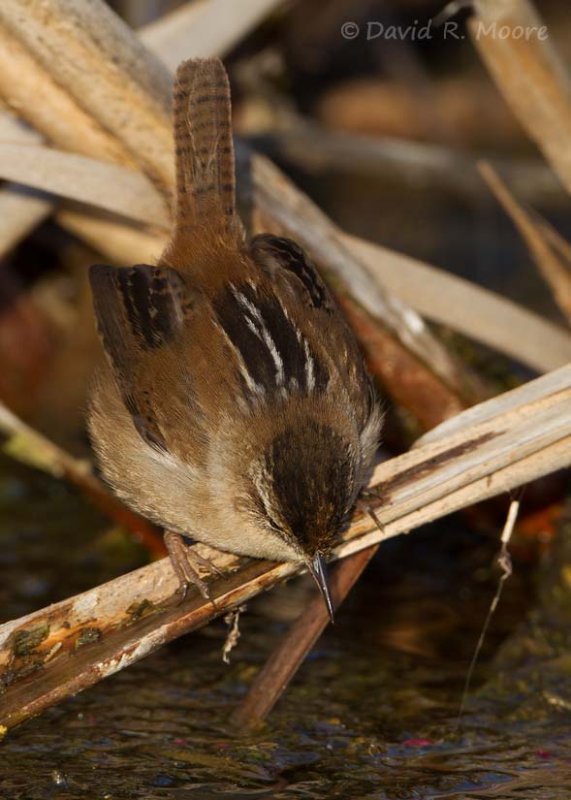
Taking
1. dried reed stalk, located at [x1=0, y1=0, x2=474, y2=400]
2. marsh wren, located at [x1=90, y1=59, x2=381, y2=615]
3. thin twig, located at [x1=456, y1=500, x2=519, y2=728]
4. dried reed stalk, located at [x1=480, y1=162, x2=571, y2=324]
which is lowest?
thin twig, located at [x1=456, y1=500, x2=519, y2=728]

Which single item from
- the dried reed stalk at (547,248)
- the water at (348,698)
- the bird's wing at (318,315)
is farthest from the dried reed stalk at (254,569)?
the dried reed stalk at (547,248)

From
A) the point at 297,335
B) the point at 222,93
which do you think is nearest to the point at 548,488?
the point at 297,335

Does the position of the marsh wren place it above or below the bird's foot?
above

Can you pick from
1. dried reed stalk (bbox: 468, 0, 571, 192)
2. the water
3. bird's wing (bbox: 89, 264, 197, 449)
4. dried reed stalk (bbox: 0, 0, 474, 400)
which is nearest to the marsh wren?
bird's wing (bbox: 89, 264, 197, 449)

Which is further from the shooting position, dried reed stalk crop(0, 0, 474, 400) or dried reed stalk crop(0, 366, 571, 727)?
dried reed stalk crop(0, 0, 474, 400)

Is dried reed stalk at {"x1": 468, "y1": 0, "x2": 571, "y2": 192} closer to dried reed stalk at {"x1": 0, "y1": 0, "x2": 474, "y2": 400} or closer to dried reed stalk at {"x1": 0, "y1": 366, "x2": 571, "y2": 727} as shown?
dried reed stalk at {"x1": 0, "y1": 0, "x2": 474, "y2": 400}

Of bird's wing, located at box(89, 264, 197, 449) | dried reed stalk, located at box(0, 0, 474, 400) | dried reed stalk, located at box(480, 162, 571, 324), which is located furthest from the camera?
dried reed stalk, located at box(480, 162, 571, 324)
